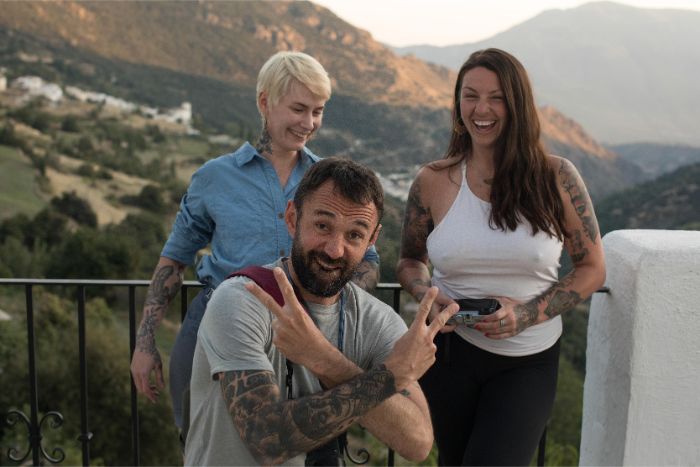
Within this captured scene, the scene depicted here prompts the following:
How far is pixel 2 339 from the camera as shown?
18078 millimetres

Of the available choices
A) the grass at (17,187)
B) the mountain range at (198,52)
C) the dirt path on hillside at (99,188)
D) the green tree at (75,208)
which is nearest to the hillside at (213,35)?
the mountain range at (198,52)

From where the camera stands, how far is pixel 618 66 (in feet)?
199

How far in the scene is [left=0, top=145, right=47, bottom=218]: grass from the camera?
25.9m

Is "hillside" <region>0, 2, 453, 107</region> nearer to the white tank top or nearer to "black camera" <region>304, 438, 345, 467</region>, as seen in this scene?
the white tank top

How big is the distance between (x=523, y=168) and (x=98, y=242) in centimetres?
2637

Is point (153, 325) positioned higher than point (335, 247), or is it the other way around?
point (335, 247)

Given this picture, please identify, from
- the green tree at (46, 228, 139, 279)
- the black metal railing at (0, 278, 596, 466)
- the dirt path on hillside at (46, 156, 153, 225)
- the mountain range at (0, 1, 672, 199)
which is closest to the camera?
the black metal railing at (0, 278, 596, 466)

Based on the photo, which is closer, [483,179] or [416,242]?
[483,179]

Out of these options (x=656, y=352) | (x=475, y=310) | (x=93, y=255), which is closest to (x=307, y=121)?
(x=475, y=310)

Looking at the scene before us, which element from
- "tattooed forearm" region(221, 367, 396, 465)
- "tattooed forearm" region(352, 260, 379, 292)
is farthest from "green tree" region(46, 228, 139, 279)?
"tattooed forearm" region(221, 367, 396, 465)

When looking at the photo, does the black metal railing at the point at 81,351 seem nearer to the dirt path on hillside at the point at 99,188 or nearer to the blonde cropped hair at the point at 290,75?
the blonde cropped hair at the point at 290,75

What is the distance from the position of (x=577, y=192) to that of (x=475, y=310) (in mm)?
443

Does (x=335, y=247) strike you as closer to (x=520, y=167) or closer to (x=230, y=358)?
(x=230, y=358)

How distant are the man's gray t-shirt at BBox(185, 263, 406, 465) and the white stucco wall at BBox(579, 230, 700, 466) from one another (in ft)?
3.03
